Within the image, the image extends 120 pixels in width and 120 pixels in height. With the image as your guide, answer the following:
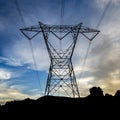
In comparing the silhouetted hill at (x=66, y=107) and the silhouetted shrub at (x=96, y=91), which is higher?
the silhouetted shrub at (x=96, y=91)

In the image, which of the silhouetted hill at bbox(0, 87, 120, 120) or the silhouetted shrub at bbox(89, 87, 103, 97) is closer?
the silhouetted hill at bbox(0, 87, 120, 120)

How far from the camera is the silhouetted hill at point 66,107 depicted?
34188 mm

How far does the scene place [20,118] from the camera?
1347 inches

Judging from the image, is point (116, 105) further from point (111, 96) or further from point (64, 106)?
point (64, 106)

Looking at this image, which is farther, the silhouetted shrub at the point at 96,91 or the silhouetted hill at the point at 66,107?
the silhouetted shrub at the point at 96,91

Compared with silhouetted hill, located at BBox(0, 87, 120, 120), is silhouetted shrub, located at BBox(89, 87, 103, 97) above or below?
above

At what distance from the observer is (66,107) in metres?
34.9

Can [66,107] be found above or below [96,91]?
below

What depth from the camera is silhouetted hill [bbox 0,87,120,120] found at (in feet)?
112

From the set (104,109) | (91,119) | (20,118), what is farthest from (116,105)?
(20,118)

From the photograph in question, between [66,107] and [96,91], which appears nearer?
[66,107]

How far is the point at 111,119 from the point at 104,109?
5.60 feet

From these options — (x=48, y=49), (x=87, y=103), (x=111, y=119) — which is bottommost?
(x=111, y=119)

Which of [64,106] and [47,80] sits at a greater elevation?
[47,80]
